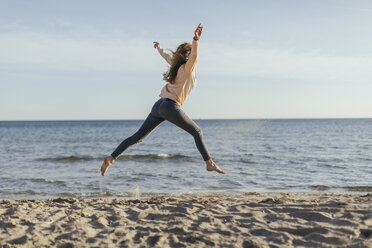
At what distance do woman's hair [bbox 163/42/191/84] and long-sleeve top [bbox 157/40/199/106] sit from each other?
0.22ft

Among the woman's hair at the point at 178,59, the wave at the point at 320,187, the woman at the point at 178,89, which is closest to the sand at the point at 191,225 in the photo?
the woman at the point at 178,89

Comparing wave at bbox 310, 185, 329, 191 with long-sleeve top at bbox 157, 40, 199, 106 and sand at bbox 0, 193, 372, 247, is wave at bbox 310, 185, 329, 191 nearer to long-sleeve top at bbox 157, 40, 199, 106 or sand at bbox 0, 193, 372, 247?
sand at bbox 0, 193, 372, 247

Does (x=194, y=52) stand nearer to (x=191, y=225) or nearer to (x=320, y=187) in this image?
(x=191, y=225)

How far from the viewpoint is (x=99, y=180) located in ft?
36.0

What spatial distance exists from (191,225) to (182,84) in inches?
70.2

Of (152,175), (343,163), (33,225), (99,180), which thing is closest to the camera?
(33,225)

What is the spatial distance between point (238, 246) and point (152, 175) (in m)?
8.50

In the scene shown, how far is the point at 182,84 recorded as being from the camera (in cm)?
475

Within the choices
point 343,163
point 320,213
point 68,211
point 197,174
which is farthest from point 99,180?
point 343,163

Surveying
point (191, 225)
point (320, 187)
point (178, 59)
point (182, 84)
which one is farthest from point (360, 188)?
point (178, 59)

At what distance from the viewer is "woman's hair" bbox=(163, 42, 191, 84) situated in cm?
476

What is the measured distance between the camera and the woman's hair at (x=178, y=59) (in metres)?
4.76

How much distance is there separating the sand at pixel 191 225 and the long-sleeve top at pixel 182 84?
1.59m

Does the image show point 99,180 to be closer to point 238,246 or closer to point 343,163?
point 238,246
